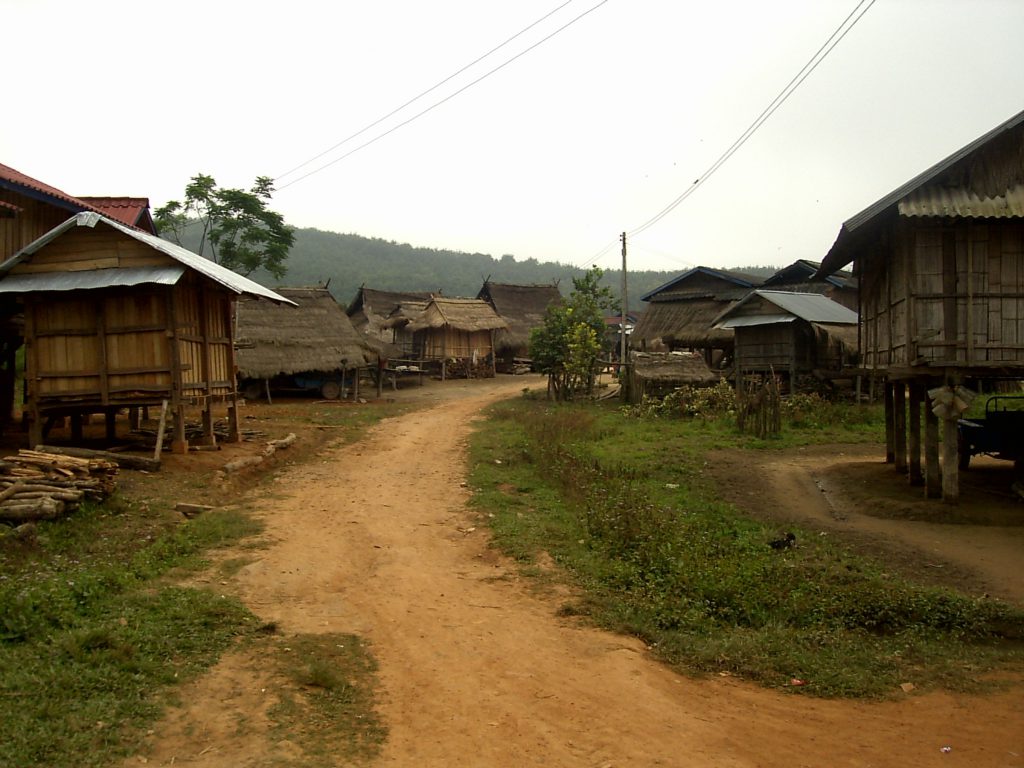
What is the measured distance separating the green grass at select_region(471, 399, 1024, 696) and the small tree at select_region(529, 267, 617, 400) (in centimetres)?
1365

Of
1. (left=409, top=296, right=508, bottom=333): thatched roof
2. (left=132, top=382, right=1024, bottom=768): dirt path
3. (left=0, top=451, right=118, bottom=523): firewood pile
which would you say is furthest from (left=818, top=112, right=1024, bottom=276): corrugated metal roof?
(left=409, top=296, right=508, bottom=333): thatched roof

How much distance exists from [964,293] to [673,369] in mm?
14447

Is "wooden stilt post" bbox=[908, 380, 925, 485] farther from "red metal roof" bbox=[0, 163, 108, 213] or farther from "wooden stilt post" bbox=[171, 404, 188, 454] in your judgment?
"red metal roof" bbox=[0, 163, 108, 213]

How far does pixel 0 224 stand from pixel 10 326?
2.58m

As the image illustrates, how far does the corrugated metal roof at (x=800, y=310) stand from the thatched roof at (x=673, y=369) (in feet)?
5.66

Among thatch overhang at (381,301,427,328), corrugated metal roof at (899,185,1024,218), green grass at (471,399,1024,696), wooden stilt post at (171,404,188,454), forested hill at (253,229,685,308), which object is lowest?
green grass at (471,399,1024,696)

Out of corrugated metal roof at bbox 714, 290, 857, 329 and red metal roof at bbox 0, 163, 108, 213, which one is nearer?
red metal roof at bbox 0, 163, 108, 213

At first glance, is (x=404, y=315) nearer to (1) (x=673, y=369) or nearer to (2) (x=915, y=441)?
(1) (x=673, y=369)

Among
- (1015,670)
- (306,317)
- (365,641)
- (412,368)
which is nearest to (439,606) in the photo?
(365,641)

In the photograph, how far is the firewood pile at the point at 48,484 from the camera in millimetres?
8130

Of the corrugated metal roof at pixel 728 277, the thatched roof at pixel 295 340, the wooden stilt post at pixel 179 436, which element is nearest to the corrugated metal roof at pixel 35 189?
the wooden stilt post at pixel 179 436

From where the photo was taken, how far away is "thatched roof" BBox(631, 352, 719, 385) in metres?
25.0

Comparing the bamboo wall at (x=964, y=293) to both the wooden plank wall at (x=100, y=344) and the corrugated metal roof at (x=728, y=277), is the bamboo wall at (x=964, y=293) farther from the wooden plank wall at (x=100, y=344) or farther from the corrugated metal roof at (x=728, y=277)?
the corrugated metal roof at (x=728, y=277)

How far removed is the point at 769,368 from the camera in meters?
25.7
